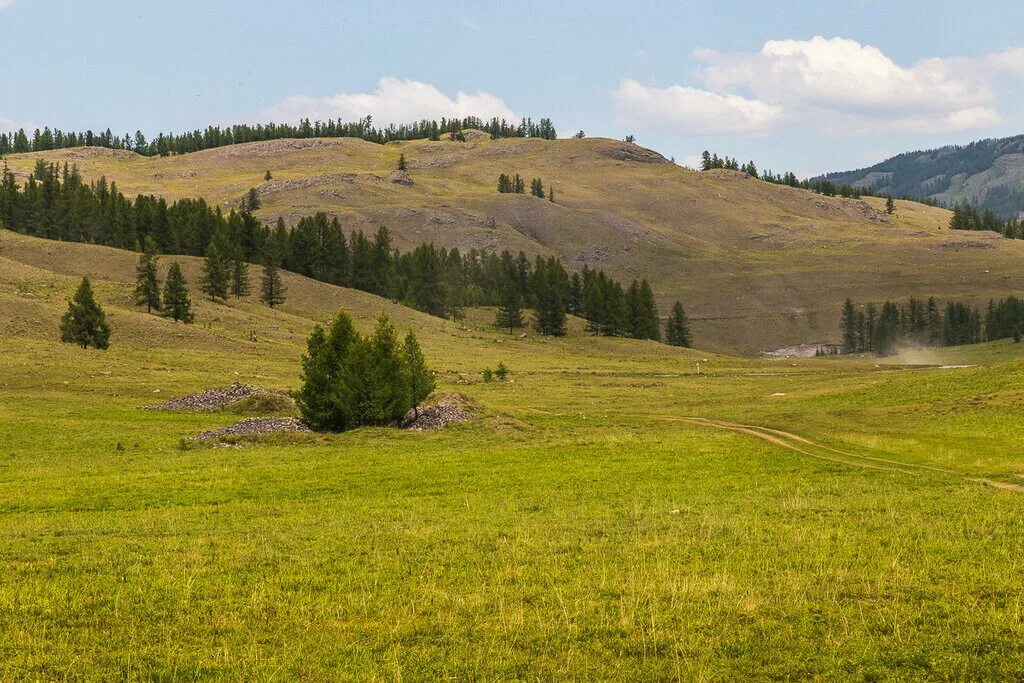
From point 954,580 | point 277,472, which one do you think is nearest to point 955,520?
point 954,580

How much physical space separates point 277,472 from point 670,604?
25512 millimetres

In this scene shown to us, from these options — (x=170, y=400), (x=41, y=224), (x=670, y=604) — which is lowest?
(x=170, y=400)

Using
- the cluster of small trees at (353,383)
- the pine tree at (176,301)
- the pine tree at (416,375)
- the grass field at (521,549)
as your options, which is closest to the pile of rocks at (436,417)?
the pine tree at (416,375)

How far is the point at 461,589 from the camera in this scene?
56.0 feet

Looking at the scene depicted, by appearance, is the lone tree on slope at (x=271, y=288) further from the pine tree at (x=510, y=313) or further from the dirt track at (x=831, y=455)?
the dirt track at (x=831, y=455)

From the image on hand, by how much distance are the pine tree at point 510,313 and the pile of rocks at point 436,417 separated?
4840 inches

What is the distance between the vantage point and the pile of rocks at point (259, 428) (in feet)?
168

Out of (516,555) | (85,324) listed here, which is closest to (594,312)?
(85,324)

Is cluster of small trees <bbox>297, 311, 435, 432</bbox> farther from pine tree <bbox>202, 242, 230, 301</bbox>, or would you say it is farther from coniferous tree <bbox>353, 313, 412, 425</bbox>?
pine tree <bbox>202, 242, 230, 301</bbox>

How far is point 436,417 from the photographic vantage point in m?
58.8

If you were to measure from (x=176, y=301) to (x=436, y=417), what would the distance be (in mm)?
81001

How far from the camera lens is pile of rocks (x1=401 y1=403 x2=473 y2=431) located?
2260 inches

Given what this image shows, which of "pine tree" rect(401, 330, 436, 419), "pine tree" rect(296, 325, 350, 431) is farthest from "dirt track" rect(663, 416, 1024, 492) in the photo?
"pine tree" rect(296, 325, 350, 431)

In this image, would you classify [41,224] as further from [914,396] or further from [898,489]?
[898,489]
